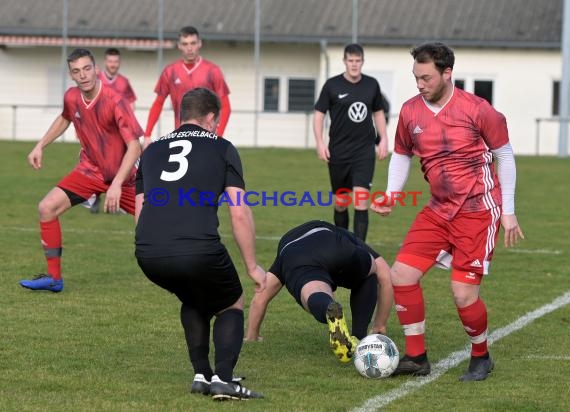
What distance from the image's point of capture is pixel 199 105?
21.7ft

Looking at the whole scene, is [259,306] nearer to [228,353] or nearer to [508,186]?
[228,353]

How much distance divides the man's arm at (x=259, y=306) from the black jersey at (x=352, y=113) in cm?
502

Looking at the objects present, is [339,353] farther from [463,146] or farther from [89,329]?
[89,329]

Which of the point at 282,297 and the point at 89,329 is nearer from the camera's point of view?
the point at 89,329

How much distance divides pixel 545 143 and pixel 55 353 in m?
31.1

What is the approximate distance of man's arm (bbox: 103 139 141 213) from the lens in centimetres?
934

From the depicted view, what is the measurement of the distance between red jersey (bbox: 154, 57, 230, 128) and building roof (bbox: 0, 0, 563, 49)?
24178 millimetres

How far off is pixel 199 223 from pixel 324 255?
55.5 inches

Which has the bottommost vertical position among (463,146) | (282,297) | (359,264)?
(282,297)

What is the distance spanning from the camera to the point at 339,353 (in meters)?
7.28

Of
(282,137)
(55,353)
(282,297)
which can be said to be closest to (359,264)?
(55,353)

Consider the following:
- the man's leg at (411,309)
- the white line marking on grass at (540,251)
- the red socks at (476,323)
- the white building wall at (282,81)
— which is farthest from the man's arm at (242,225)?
the white building wall at (282,81)

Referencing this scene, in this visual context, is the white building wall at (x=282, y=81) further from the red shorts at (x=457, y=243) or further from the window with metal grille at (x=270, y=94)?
the red shorts at (x=457, y=243)

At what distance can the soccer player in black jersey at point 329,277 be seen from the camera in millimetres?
7375
